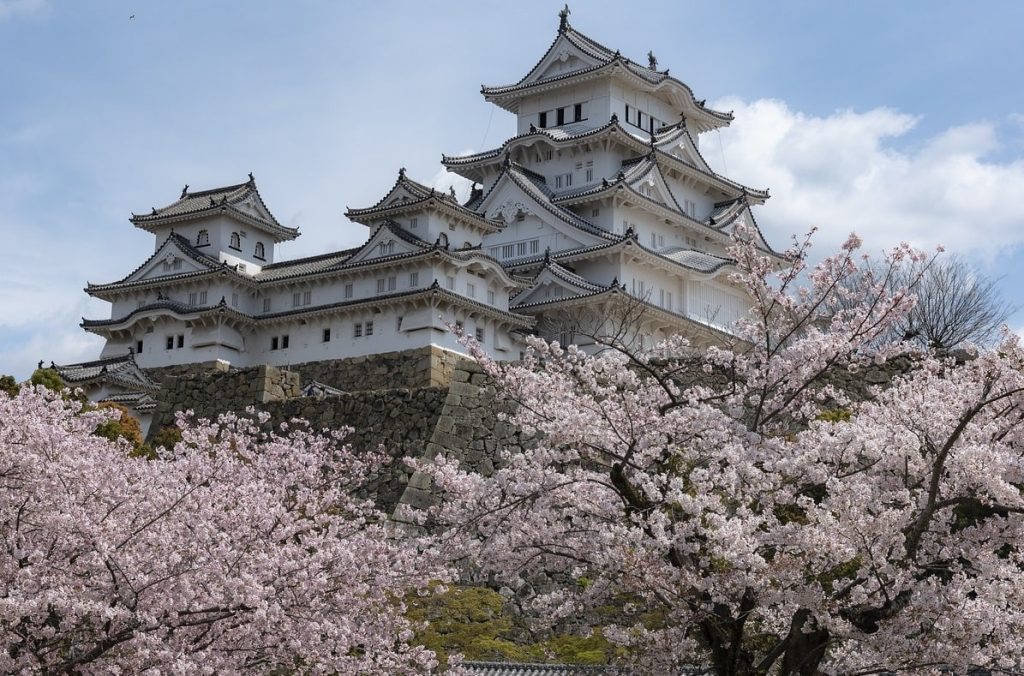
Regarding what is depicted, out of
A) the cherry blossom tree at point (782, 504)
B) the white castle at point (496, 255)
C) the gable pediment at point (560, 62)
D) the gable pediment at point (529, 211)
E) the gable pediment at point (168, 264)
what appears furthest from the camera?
the gable pediment at point (560, 62)

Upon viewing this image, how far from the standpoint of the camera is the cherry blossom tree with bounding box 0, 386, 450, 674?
398 inches

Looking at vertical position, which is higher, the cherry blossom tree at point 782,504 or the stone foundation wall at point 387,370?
the stone foundation wall at point 387,370

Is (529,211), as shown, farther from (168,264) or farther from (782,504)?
(782,504)

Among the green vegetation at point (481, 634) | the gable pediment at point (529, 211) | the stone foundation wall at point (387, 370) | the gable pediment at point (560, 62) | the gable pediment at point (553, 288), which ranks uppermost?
Answer: the gable pediment at point (560, 62)

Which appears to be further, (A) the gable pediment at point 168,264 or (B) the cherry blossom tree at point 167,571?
(A) the gable pediment at point 168,264

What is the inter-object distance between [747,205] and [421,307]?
45.2ft

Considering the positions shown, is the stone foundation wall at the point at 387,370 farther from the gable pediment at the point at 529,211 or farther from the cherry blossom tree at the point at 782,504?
the cherry blossom tree at the point at 782,504

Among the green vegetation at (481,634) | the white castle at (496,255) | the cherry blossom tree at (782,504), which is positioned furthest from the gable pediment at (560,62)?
the cherry blossom tree at (782,504)

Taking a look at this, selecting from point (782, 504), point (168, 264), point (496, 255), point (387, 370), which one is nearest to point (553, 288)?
point (496, 255)

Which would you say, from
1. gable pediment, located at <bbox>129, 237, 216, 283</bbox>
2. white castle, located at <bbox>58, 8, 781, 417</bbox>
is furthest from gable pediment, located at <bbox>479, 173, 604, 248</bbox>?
gable pediment, located at <bbox>129, 237, 216, 283</bbox>

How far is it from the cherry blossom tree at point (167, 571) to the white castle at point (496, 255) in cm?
2128

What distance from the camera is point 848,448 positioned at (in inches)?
392

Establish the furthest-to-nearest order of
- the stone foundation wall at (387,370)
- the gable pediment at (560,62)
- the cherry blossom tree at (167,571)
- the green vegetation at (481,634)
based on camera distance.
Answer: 1. the gable pediment at (560,62)
2. the stone foundation wall at (387,370)
3. the green vegetation at (481,634)
4. the cherry blossom tree at (167,571)

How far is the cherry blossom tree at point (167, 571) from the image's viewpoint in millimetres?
10102
